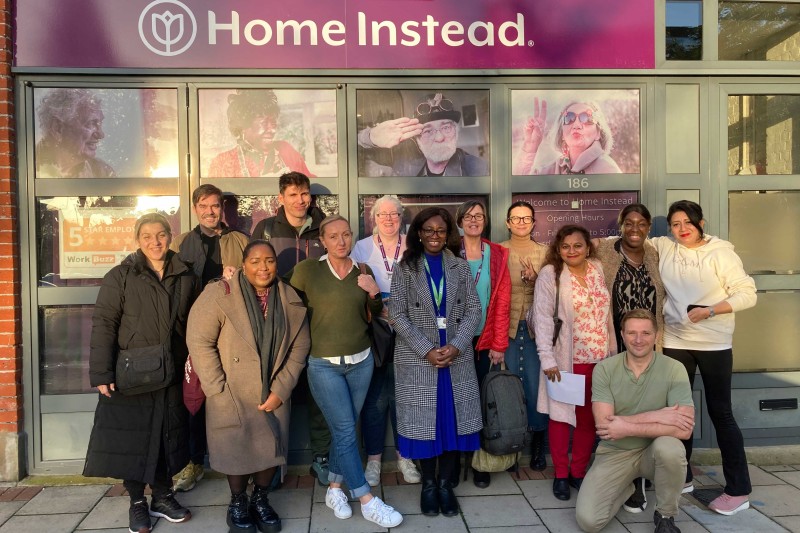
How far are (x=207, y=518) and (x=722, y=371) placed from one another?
3472 mm

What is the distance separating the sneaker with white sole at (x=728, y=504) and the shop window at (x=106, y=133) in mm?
4417

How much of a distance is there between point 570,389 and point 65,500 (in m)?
3.49

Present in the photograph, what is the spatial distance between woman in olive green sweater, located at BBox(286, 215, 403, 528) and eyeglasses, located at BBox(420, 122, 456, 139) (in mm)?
1344

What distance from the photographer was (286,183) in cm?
391

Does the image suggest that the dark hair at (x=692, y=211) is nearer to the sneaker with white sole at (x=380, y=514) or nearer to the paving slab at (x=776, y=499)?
the paving slab at (x=776, y=499)

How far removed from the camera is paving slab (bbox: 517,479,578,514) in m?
3.73

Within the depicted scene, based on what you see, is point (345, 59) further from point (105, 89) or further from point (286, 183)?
point (105, 89)

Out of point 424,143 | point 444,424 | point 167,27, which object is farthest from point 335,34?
point 444,424

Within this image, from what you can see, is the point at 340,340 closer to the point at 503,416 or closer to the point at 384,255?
the point at 384,255

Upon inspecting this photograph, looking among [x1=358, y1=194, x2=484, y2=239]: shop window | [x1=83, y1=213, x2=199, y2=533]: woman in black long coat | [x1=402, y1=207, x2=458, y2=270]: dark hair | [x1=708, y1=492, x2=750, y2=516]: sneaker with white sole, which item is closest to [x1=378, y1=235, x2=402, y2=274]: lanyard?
[x1=402, y1=207, x2=458, y2=270]: dark hair

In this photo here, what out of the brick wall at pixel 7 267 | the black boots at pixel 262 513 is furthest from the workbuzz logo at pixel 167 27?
the black boots at pixel 262 513

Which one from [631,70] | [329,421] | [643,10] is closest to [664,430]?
[329,421]

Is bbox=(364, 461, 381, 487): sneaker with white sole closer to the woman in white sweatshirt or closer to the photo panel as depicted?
the woman in white sweatshirt

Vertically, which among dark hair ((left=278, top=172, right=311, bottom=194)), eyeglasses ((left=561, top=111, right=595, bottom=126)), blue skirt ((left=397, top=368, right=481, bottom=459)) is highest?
eyeglasses ((left=561, top=111, right=595, bottom=126))
